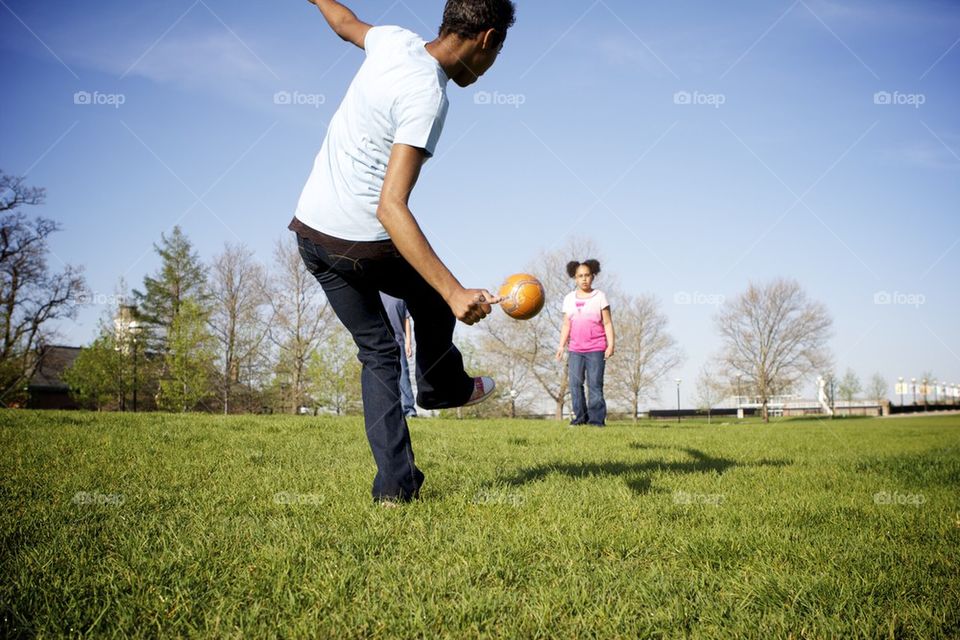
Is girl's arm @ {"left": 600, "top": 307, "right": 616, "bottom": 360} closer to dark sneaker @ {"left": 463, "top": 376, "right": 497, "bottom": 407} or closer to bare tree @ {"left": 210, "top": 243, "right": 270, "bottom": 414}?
dark sneaker @ {"left": 463, "top": 376, "right": 497, "bottom": 407}

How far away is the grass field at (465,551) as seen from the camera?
2.21m

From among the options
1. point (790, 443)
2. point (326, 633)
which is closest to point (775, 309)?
point (790, 443)

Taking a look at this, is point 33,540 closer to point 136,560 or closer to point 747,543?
point 136,560

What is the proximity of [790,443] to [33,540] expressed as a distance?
8911 millimetres

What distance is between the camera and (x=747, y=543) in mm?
3160

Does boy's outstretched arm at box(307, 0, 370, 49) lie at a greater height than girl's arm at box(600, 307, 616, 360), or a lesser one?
greater

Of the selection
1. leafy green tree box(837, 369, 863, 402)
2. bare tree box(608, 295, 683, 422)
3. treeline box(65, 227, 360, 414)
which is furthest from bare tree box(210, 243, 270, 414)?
leafy green tree box(837, 369, 863, 402)

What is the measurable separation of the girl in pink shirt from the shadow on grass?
4530 mm

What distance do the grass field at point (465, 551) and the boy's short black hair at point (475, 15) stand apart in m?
2.70

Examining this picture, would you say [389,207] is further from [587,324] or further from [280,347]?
[280,347]

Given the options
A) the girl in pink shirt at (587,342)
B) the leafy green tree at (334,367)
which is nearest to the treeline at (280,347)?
the leafy green tree at (334,367)

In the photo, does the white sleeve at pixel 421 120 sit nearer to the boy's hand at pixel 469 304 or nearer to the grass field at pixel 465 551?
the boy's hand at pixel 469 304

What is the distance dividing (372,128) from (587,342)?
8611 mm

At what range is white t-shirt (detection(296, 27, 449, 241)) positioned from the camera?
333cm
